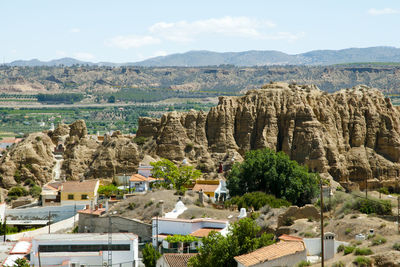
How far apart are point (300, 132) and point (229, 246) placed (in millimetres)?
46287

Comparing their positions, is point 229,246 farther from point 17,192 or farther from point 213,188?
point 17,192

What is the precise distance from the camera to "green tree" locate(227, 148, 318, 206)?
66375 millimetres

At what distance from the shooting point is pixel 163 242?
49.7 m

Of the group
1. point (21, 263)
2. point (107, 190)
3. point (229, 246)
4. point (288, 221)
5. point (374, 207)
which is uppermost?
point (229, 246)

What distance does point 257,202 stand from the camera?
60125 millimetres

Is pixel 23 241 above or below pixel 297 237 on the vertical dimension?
below

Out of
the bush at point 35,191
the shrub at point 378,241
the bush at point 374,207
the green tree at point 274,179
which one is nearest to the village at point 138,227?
the shrub at point 378,241

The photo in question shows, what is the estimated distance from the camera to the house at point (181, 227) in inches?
1973

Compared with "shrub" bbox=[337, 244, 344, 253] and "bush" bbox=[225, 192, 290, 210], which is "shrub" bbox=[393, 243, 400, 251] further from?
"bush" bbox=[225, 192, 290, 210]

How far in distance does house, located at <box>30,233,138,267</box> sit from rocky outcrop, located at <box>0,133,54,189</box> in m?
36.1

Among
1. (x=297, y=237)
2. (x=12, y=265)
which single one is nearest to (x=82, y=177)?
(x=12, y=265)

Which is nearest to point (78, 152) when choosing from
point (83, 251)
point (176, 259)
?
point (83, 251)

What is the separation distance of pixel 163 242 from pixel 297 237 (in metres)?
11.9

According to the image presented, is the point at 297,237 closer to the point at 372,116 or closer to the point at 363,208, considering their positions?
the point at 363,208
